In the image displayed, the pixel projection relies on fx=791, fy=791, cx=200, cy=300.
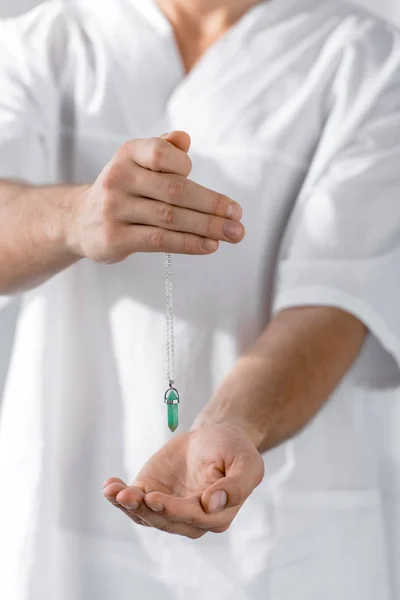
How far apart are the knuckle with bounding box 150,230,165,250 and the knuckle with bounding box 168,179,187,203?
0.9 inches

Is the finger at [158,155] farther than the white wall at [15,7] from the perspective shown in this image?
No

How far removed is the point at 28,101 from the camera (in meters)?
0.68

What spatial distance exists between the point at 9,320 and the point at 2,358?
0.04 metres

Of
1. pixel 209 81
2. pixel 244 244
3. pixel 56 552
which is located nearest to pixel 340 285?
pixel 244 244

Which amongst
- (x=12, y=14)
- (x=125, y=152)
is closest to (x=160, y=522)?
(x=125, y=152)

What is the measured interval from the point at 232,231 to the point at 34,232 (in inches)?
6.4

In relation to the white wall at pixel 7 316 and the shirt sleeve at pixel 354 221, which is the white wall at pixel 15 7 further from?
the shirt sleeve at pixel 354 221

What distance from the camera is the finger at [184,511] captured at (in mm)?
448

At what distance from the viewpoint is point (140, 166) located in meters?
0.48

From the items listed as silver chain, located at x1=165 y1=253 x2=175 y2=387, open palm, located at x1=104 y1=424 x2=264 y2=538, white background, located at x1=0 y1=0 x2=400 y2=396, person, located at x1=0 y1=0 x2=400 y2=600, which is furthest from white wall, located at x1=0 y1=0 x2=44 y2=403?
open palm, located at x1=104 y1=424 x2=264 y2=538

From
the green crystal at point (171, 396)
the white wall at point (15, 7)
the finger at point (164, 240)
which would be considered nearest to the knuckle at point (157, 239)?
the finger at point (164, 240)

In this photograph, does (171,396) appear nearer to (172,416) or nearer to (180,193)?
(172,416)

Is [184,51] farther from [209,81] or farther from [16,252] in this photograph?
[16,252]

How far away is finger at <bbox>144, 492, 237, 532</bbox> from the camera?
1.47 ft
